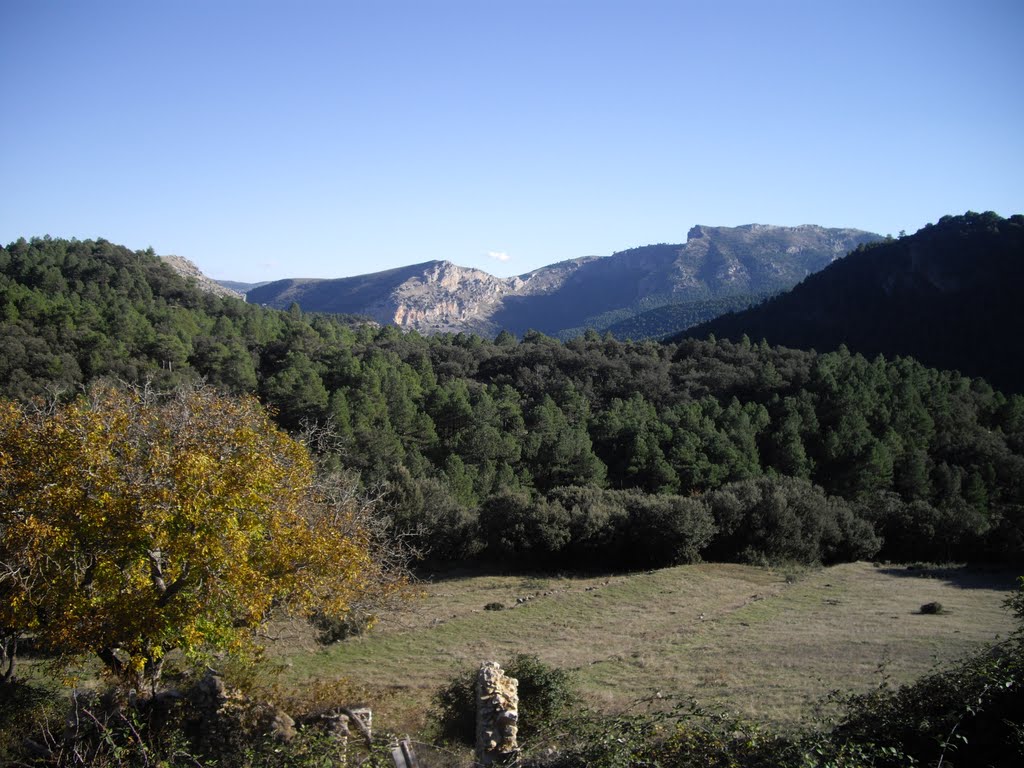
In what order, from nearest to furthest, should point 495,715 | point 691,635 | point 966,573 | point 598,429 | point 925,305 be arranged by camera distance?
point 495,715, point 691,635, point 966,573, point 598,429, point 925,305

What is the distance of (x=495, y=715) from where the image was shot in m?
10.3

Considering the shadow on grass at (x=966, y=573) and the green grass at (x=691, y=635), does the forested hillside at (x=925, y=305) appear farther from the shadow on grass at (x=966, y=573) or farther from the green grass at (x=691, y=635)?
the green grass at (x=691, y=635)

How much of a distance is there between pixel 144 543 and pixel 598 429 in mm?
43946

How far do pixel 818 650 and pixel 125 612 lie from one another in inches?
668

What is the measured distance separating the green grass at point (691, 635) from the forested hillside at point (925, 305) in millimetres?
49272

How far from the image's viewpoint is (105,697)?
10016 millimetres

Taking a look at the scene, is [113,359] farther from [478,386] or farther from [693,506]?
[693,506]

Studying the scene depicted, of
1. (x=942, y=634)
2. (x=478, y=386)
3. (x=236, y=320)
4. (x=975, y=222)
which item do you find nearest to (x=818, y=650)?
(x=942, y=634)

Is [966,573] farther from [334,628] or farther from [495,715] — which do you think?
[495,715]

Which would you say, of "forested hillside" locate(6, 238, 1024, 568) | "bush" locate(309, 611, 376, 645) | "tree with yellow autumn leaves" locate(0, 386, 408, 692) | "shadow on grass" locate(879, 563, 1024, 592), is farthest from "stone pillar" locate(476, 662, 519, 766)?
"shadow on grass" locate(879, 563, 1024, 592)

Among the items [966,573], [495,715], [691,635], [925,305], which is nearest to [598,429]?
[966,573]

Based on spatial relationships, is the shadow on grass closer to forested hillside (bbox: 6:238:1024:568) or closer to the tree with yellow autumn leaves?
forested hillside (bbox: 6:238:1024:568)

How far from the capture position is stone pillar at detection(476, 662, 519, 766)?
32.3 ft

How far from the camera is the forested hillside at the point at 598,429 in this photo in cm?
3631
